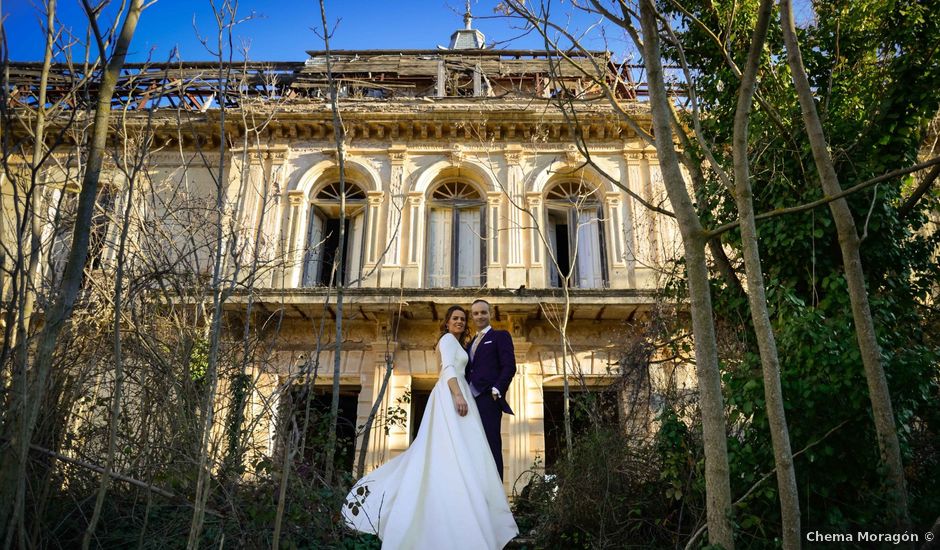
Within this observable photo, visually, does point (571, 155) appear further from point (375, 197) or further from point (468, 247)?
point (375, 197)

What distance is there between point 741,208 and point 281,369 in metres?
8.85

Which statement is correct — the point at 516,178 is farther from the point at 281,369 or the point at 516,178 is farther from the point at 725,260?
the point at 725,260

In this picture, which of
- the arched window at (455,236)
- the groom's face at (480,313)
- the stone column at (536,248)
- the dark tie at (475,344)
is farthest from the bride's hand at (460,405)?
the arched window at (455,236)

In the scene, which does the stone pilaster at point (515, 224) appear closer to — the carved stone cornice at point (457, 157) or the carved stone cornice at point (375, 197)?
the carved stone cornice at point (457, 157)

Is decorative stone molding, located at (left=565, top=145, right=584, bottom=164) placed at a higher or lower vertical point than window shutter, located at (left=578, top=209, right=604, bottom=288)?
higher

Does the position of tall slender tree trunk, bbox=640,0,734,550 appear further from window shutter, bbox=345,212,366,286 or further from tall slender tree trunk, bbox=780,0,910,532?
window shutter, bbox=345,212,366,286

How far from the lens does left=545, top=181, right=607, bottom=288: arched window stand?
12445 millimetres

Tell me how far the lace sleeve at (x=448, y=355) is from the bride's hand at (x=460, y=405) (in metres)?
0.22

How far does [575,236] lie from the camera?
12750mm

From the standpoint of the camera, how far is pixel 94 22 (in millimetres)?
3373

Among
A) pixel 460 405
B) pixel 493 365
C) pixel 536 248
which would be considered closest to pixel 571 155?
pixel 536 248

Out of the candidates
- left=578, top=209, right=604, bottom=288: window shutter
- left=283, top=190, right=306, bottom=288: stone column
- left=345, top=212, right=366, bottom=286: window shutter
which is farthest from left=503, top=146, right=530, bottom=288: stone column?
left=283, top=190, right=306, bottom=288: stone column

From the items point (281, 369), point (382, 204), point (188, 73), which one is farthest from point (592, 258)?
point (188, 73)

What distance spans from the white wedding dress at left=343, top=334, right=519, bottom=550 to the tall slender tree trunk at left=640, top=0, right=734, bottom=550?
169 centimetres
